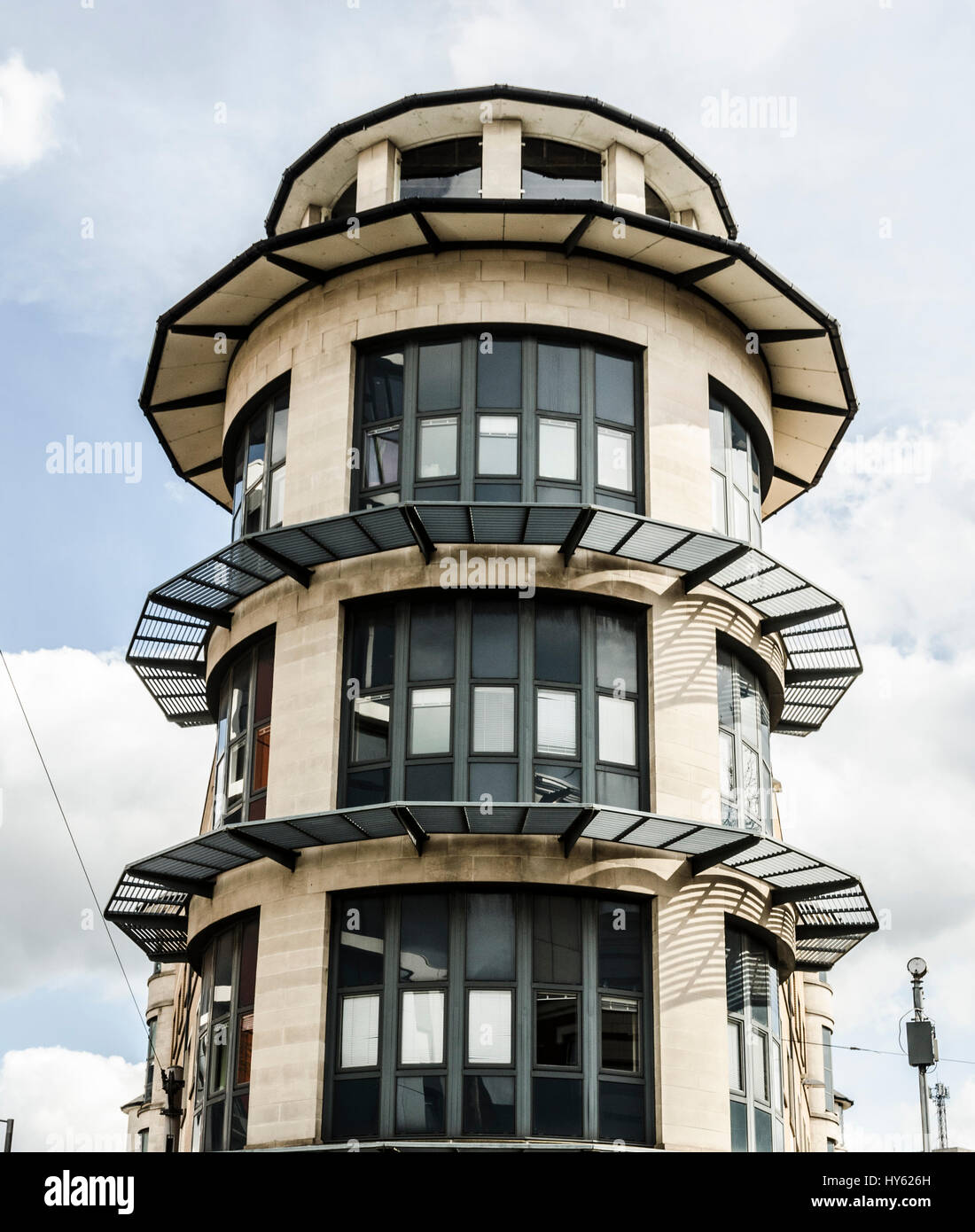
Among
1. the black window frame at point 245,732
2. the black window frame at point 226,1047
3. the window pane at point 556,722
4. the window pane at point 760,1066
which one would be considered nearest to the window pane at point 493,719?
the window pane at point 556,722

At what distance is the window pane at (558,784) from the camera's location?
25000 millimetres

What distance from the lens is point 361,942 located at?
24.8 m

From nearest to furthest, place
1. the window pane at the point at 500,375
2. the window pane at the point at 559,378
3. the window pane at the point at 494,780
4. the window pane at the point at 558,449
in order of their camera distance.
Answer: the window pane at the point at 494,780
the window pane at the point at 558,449
the window pane at the point at 500,375
the window pane at the point at 559,378

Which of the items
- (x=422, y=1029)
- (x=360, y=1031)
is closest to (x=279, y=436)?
(x=360, y=1031)

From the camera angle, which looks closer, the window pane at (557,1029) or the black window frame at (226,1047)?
the window pane at (557,1029)

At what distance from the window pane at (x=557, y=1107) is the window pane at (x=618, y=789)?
411 centimetres

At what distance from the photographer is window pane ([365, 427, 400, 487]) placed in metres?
27.4

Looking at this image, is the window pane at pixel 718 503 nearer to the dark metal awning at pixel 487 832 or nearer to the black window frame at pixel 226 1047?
the dark metal awning at pixel 487 832

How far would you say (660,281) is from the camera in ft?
94.6

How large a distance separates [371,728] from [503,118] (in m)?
11.1

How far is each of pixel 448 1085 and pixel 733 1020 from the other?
4.82 meters

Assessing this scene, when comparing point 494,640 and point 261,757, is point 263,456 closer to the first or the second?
point 261,757
